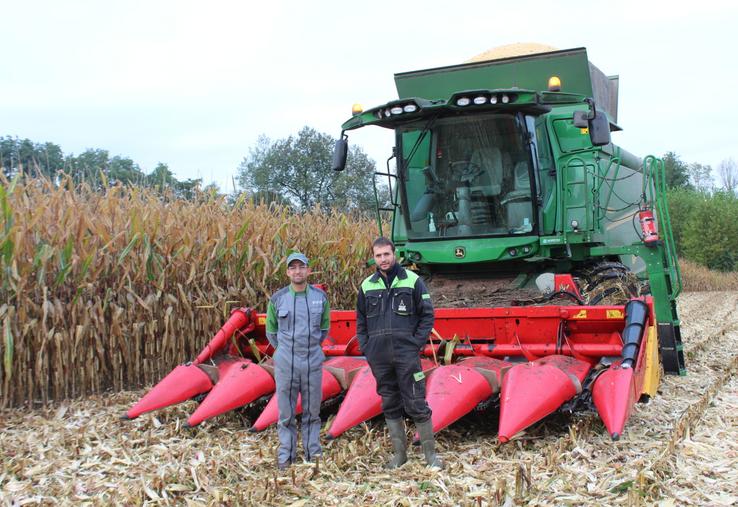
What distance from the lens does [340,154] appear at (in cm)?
616

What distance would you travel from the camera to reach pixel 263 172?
19.4m

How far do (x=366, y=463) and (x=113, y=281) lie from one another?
9.03 feet

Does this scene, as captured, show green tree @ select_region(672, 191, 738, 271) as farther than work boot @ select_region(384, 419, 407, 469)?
Yes

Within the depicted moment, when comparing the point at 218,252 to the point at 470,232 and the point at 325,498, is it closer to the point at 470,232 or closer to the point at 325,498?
the point at 470,232

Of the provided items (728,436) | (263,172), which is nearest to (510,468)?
(728,436)

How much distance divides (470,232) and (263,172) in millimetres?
14119

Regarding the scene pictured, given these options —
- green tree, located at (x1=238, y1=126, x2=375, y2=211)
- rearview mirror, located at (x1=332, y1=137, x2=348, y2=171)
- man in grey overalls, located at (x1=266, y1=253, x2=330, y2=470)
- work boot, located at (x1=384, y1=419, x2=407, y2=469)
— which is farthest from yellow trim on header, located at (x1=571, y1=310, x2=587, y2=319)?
green tree, located at (x1=238, y1=126, x2=375, y2=211)

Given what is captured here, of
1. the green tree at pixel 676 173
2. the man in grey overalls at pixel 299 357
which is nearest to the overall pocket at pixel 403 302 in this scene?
the man in grey overalls at pixel 299 357

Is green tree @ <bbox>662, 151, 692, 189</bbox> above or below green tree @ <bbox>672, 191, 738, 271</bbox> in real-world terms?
above

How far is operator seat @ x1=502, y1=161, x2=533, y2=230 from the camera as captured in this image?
581 cm

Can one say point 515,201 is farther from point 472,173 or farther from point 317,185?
point 317,185

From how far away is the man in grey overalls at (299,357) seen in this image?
4.01m

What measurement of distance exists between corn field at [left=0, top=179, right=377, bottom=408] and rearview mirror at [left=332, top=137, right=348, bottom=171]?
1.01 metres

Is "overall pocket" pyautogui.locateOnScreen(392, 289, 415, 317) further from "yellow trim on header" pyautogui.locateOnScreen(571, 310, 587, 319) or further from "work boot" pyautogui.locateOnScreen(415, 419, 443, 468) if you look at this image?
"yellow trim on header" pyautogui.locateOnScreen(571, 310, 587, 319)
